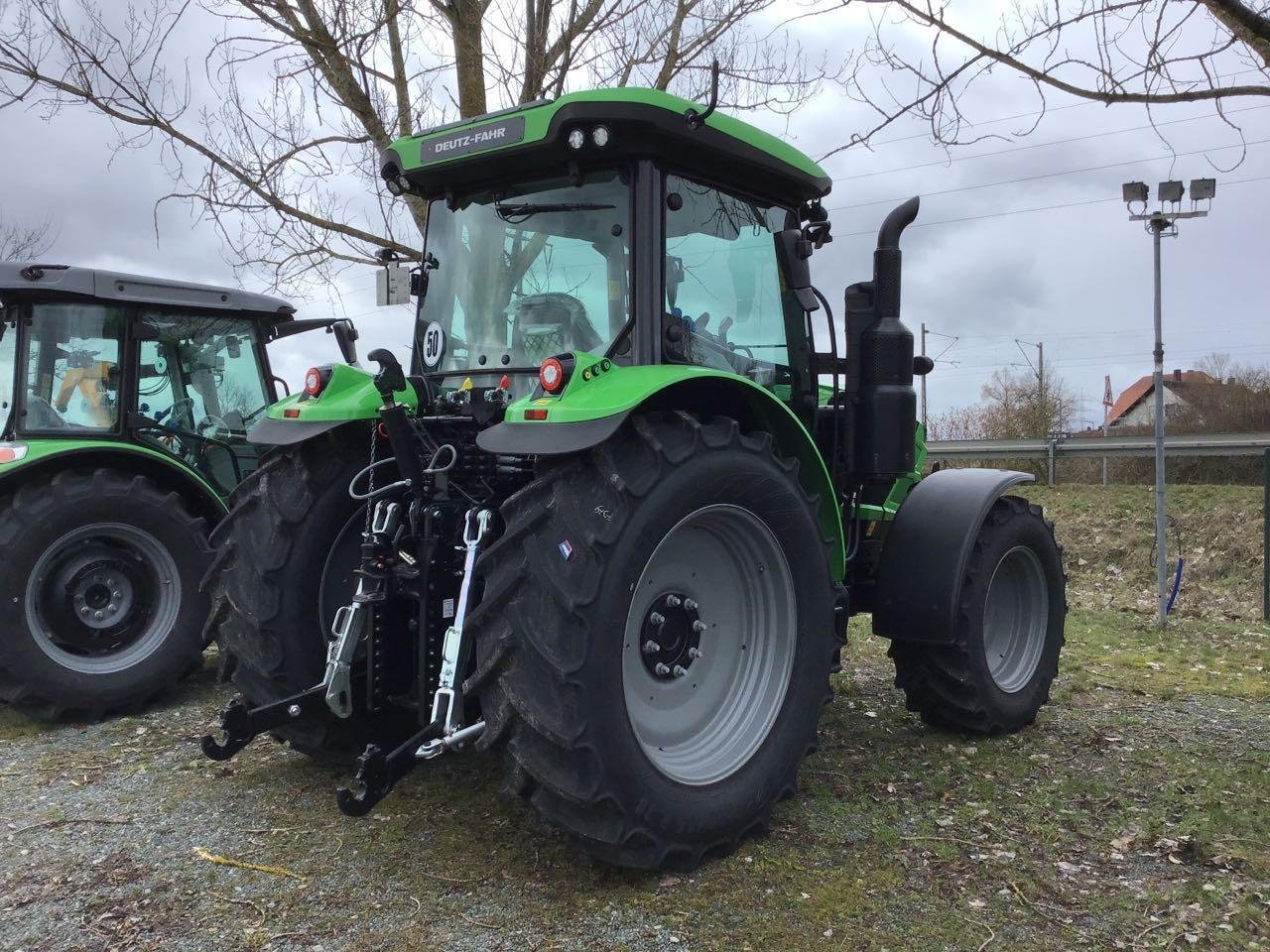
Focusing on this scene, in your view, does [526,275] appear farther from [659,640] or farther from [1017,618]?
[1017,618]

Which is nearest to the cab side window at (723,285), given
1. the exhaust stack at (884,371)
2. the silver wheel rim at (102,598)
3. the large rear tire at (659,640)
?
the exhaust stack at (884,371)

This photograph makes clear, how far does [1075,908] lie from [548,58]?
7581 millimetres

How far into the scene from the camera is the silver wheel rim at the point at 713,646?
3482mm

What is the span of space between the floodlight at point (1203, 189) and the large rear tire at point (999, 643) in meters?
5.08

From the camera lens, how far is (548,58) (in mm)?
8531

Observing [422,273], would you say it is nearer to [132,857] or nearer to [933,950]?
[132,857]

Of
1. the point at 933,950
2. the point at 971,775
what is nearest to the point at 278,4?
the point at 971,775

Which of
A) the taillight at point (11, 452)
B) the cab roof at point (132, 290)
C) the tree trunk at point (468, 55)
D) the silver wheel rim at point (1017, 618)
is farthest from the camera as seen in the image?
the tree trunk at point (468, 55)

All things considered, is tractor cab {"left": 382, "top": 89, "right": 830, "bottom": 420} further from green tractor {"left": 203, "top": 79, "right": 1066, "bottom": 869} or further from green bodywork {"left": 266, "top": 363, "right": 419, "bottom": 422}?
green bodywork {"left": 266, "top": 363, "right": 419, "bottom": 422}

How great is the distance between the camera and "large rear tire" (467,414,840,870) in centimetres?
300

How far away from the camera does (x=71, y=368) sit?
614 centimetres

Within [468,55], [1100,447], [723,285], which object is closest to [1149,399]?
[1100,447]

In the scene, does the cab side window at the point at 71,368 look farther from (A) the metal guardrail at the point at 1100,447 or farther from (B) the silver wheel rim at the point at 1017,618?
(A) the metal guardrail at the point at 1100,447

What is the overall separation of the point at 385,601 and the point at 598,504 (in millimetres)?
955
